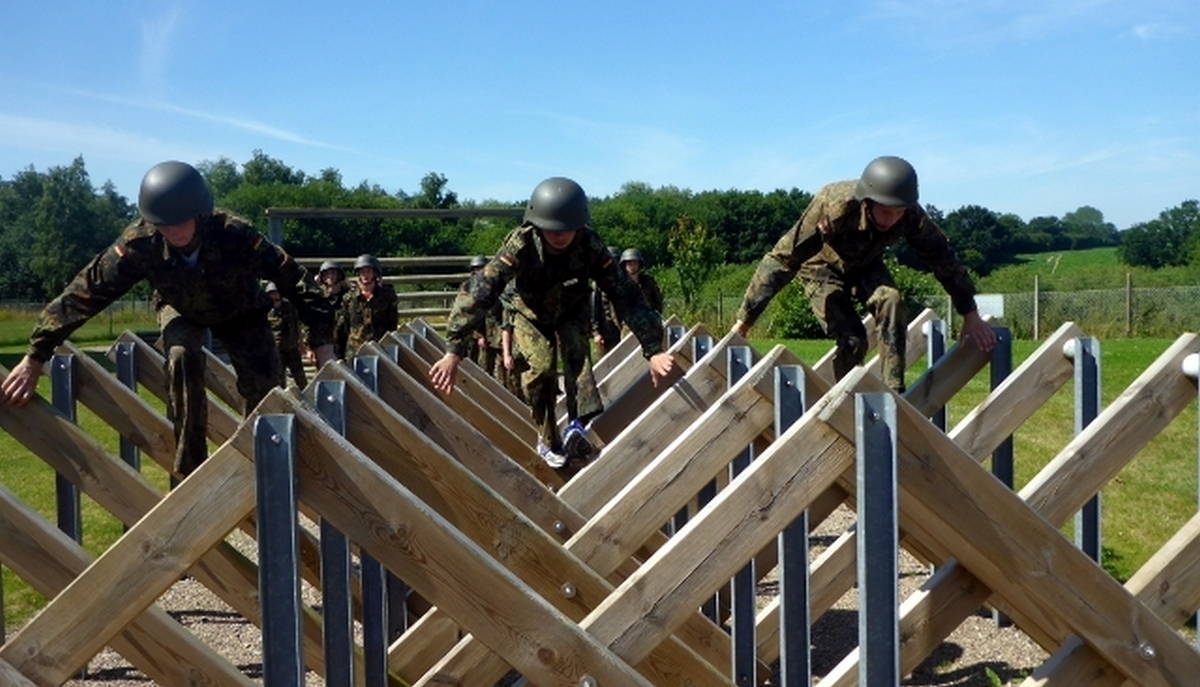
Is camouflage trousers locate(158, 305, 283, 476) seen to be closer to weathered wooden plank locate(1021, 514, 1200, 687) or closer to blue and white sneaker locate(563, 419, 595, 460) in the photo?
blue and white sneaker locate(563, 419, 595, 460)

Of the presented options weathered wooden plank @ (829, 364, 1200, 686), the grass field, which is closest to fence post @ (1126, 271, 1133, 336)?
the grass field

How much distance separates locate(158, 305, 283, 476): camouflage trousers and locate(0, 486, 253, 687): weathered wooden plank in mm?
2674

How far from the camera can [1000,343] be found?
20.8ft

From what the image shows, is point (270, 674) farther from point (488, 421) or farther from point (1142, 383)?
point (488, 421)

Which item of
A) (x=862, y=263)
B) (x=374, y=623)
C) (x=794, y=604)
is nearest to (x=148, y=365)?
(x=374, y=623)

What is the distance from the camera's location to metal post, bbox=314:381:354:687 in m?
3.40

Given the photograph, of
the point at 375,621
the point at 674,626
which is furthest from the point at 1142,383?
the point at 375,621

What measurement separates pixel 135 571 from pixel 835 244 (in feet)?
17.4

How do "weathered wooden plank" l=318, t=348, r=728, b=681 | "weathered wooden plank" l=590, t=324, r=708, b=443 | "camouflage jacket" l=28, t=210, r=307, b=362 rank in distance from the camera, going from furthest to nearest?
"weathered wooden plank" l=590, t=324, r=708, b=443, "camouflage jacket" l=28, t=210, r=307, b=362, "weathered wooden plank" l=318, t=348, r=728, b=681

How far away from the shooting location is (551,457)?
276 inches

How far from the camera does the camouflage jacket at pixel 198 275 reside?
18.4ft

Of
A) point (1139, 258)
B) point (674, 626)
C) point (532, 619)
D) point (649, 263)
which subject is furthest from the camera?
point (649, 263)

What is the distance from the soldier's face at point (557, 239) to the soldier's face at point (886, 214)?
1.74m

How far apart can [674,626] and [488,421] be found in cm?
431
